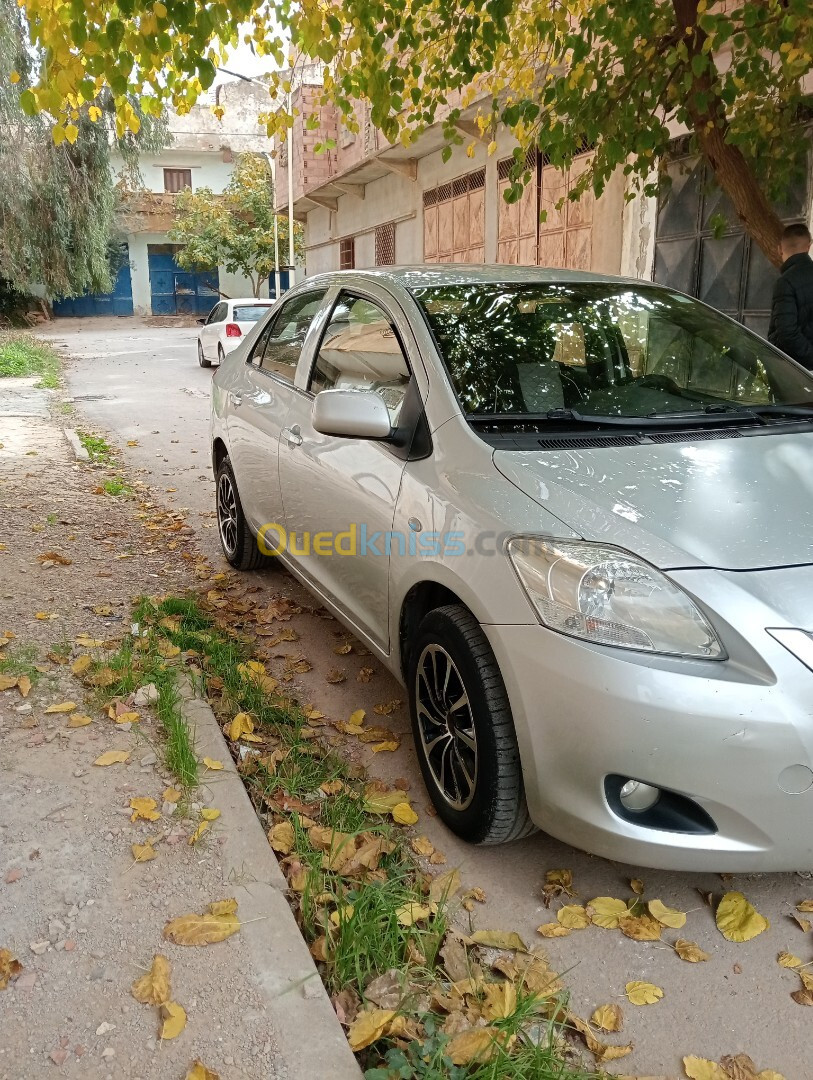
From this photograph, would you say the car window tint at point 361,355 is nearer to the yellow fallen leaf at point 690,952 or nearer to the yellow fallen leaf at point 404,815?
the yellow fallen leaf at point 404,815

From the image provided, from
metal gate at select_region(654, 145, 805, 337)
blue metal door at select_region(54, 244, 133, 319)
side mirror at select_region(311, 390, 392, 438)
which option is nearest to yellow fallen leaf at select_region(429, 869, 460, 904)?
side mirror at select_region(311, 390, 392, 438)

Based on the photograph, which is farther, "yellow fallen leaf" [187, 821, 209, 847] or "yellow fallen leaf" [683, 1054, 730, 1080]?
"yellow fallen leaf" [187, 821, 209, 847]

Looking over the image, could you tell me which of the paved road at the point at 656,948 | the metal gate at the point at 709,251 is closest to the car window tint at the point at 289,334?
the paved road at the point at 656,948

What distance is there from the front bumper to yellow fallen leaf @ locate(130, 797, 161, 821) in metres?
1.31

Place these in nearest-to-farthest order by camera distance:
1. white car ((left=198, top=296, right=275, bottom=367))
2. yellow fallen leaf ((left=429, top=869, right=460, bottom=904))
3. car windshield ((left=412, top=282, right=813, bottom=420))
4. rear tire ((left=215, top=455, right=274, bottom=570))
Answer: yellow fallen leaf ((left=429, top=869, right=460, bottom=904))
car windshield ((left=412, top=282, right=813, bottom=420))
rear tire ((left=215, top=455, right=274, bottom=570))
white car ((left=198, top=296, right=275, bottom=367))

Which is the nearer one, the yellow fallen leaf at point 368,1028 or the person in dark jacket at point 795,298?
the yellow fallen leaf at point 368,1028

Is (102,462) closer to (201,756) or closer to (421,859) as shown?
(201,756)

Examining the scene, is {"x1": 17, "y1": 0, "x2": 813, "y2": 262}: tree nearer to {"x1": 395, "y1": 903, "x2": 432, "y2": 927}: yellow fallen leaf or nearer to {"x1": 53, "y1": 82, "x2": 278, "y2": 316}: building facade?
{"x1": 395, "y1": 903, "x2": 432, "y2": 927}: yellow fallen leaf

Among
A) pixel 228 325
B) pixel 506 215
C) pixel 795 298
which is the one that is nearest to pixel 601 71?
pixel 795 298

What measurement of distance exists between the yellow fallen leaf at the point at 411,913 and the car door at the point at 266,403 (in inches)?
86.7

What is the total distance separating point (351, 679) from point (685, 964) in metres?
2.02

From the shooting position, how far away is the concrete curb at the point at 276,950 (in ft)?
6.64

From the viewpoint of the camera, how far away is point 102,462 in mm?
9023

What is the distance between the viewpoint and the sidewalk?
6.70 ft
